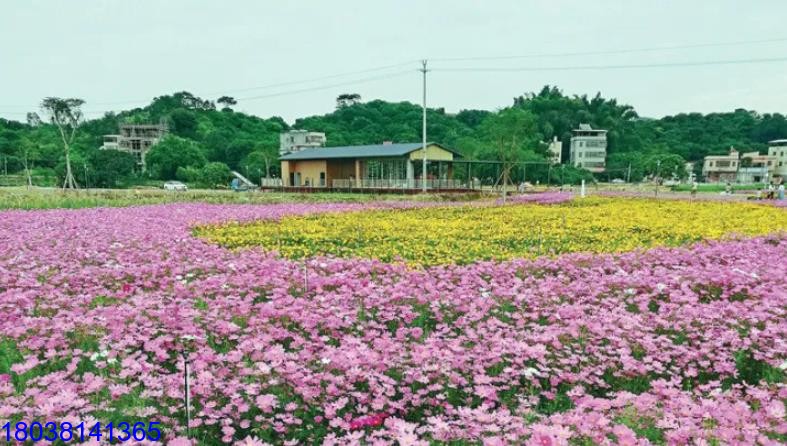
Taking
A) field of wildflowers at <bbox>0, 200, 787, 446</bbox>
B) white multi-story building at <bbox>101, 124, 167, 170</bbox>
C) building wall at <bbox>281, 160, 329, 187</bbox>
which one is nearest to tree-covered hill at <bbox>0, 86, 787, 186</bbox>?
white multi-story building at <bbox>101, 124, 167, 170</bbox>

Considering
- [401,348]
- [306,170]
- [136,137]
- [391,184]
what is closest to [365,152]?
[391,184]

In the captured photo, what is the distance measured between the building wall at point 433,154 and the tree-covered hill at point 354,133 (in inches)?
463

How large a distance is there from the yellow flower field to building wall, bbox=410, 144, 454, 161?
19499mm

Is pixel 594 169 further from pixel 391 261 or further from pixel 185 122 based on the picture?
pixel 391 261

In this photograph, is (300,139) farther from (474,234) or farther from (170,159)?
(474,234)

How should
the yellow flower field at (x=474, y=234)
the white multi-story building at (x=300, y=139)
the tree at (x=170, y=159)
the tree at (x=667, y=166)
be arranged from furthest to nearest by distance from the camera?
the white multi-story building at (x=300, y=139), the tree at (x=667, y=166), the tree at (x=170, y=159), the yellow flower field at (x=474, y=234)

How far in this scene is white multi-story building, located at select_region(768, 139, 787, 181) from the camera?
8025cm

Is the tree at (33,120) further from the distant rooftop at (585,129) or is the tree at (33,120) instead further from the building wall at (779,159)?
the building wall at (779,159)

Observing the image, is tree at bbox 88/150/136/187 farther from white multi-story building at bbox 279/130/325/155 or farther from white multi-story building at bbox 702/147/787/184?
white multi-story building at bbox 702/147/787/184

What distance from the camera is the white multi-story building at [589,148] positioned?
8631 cm

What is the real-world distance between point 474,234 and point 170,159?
52505 millimetres

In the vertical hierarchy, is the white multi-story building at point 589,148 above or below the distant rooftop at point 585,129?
below

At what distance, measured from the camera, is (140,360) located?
3248 mm

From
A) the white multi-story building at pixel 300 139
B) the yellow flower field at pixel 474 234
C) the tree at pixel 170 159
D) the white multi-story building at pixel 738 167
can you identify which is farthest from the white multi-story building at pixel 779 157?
the tree at pixel 170 159
